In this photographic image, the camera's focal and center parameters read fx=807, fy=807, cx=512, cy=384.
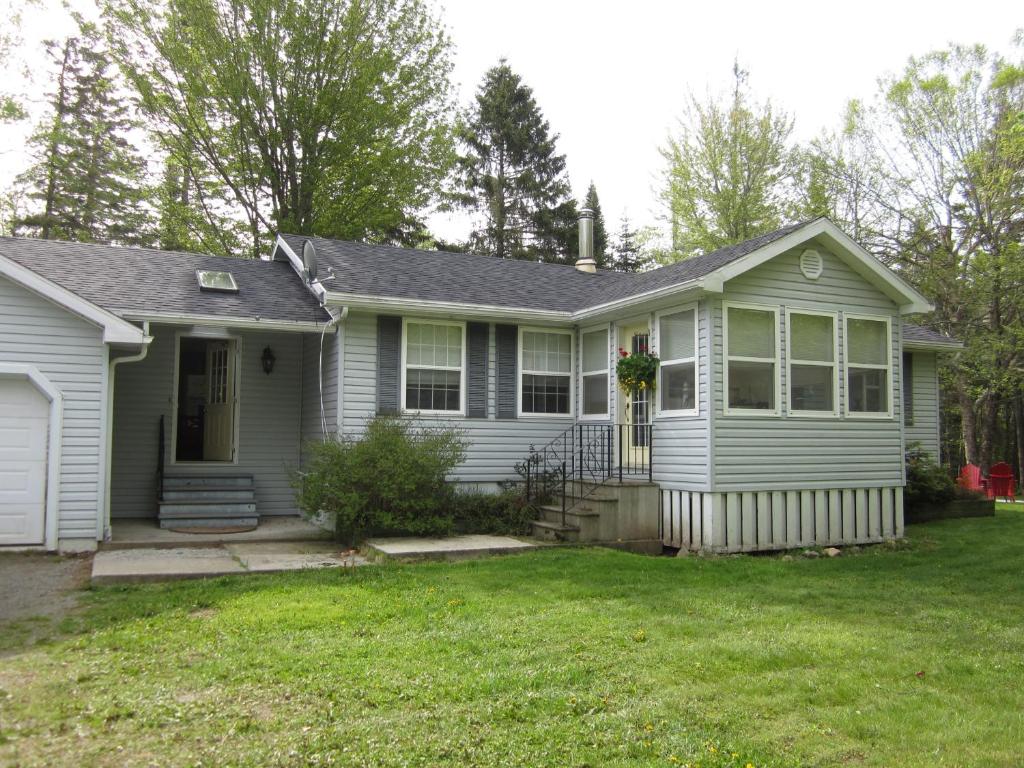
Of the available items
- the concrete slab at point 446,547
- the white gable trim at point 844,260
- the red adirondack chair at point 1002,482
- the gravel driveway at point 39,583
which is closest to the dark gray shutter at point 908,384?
the white gable trim at point 844,260

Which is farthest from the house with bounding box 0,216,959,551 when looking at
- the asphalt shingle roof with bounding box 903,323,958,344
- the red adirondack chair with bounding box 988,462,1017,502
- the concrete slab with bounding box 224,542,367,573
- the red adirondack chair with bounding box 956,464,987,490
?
the red adirondack chair with bounding box 988,462,1017,502

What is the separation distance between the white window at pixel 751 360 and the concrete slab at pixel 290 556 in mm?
4911

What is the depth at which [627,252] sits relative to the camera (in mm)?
36719

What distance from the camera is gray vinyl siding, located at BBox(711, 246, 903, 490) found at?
989 cm

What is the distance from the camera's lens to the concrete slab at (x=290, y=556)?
830 cm

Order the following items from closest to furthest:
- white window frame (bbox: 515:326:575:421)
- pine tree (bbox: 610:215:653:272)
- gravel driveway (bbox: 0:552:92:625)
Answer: gravel driveway (bbox: 0:552:92:625) → white window frame (bbox: 515:326:575:421) → pine tree (bbox: 610:215:653:272)

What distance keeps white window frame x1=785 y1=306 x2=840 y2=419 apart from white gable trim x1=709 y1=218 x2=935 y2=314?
0.75m

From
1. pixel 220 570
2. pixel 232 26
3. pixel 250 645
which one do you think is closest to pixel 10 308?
pixel 220 570

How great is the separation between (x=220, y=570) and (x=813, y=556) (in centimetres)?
694

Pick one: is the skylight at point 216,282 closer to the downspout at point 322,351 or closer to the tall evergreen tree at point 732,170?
the downspout at point 322,351

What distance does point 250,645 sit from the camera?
5273 mm

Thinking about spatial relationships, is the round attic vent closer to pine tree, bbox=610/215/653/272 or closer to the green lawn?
the green lawn

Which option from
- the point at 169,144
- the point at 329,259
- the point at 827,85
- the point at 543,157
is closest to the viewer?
the point at 329,259

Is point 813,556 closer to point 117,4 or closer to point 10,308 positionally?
point 10,308
